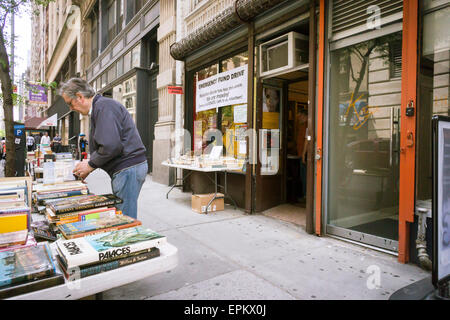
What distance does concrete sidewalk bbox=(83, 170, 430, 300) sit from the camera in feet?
8.59

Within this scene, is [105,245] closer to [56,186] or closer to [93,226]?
[93,226]

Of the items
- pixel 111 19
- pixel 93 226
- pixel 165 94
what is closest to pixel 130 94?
pixel 165 94

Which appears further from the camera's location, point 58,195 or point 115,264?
point 58,195

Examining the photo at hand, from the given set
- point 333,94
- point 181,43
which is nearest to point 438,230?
point 333,94

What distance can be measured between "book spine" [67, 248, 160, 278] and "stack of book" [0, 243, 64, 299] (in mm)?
→ 102

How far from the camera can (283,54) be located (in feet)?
17.0

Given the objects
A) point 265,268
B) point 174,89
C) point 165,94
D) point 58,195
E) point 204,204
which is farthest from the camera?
point 165,94

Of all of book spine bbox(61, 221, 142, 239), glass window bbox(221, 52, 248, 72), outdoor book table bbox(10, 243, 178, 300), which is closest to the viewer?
outdoor book table bbox(10, 243, 178, 300)

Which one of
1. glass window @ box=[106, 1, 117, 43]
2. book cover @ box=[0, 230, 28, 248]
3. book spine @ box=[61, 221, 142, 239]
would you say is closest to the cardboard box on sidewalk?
book spine @ box=[61, 221, 142, 239]

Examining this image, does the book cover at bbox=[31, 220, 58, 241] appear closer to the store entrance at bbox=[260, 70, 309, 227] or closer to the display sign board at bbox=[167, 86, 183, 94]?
the store entrance at bbox=[260, 70, 309, 227]

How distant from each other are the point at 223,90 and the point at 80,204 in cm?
468

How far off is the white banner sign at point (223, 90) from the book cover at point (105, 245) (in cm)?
438

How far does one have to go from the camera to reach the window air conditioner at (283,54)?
4.99 m

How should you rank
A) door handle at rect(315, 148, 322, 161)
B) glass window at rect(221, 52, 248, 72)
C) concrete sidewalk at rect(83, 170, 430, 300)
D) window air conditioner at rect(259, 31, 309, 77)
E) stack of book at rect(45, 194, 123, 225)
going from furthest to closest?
1. glass window at rect(221, 52, 248, 72)
2. window air conditioner at rect(259, 31, 309, 77)
3. door handle at rect(315, 148, 322, 161)
4. concrete sidewalk at rect(83, 170, 430, 300)
5. stack of book at rect(45, 194, 123, 225)
